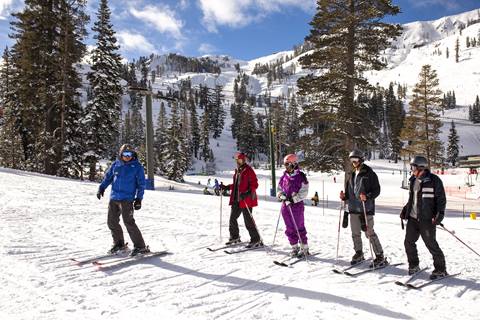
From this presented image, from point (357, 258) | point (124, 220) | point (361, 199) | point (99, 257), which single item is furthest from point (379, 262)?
point (99, 257)

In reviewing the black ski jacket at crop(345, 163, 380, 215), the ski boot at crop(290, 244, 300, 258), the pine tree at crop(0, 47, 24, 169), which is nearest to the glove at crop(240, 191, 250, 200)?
the ski boot at crop(290, 244, 300, 258)

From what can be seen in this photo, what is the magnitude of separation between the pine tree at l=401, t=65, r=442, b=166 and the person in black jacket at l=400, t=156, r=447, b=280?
2833cm

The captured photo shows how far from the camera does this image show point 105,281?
5.51m

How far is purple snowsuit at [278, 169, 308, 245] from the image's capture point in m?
6.65

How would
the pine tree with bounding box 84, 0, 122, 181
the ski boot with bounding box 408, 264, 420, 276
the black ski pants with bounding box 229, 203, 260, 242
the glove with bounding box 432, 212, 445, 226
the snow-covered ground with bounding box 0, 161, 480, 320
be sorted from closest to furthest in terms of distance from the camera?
the snow-covered ground with bounding box 0, 161, 480, 320, the glove with bounding box 432, 212, 445, 226, the ski boot with bounding box 408, 264, 420, 276, the black ski pants with bounding box 229, 203, 260, 242, the pine tree with bounding box 84, 0, 122, 181

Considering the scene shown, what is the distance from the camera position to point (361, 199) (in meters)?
6.14

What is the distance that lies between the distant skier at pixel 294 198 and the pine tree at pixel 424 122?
93.0 feet

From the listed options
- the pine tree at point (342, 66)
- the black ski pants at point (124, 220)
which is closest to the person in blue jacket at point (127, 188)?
the black ski pants at point (124, 220)

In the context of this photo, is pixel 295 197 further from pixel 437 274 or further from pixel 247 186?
pixel 437 274

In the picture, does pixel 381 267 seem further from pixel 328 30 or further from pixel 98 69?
pixel 98 69

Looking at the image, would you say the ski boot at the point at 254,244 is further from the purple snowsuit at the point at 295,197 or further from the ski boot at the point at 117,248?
the ski boot at the point at 117,248

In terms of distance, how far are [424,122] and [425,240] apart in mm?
29632

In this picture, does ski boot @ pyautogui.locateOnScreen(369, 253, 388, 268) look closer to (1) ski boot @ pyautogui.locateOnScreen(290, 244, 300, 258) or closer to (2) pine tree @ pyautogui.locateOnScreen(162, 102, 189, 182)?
(1) ski boot @ pyautogui.locateOnScreen(290, 244, 300, 258)

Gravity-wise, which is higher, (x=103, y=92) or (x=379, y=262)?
(x=103, y=92)
